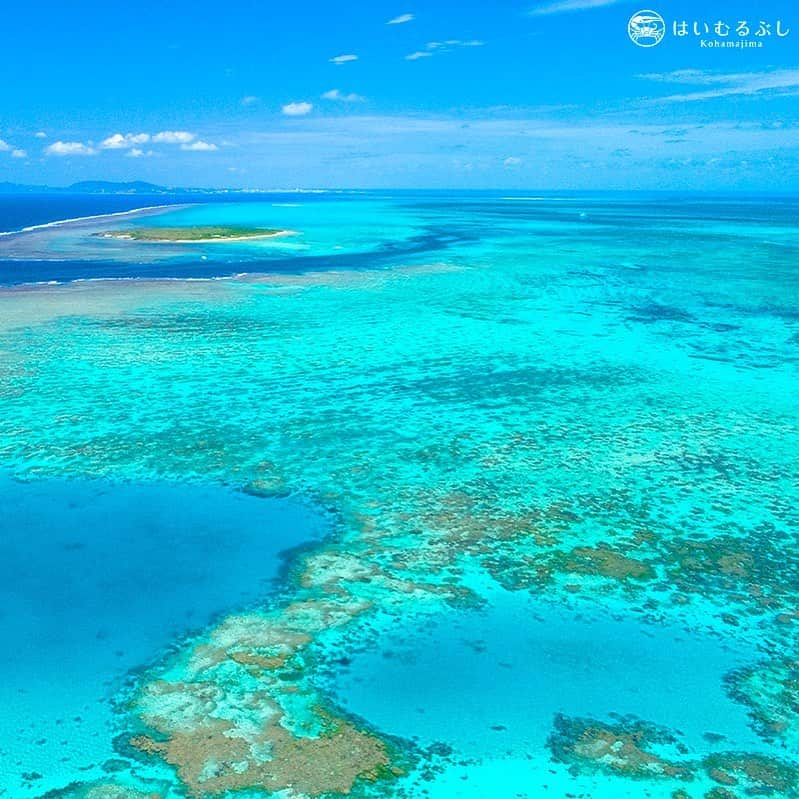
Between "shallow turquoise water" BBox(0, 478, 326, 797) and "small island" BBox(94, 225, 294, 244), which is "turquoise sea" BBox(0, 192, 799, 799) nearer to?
"shallow turquoise water" BBox(0, 478, 326, 797)

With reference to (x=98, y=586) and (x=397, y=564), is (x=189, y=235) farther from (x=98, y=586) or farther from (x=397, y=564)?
(x=397, y=564)

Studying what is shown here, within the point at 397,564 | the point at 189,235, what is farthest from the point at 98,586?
the point at 189,235

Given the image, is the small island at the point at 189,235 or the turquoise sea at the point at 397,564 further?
the small island at the point at 189,235

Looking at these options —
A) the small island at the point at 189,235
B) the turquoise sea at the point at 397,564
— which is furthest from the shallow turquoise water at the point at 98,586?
the small island at the point at 189,235

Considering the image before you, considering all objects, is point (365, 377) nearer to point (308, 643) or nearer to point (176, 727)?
point (308, 643)

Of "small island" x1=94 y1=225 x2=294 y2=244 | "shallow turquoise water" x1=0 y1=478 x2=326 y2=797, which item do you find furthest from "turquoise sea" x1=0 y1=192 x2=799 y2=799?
"small island" x1=94 y1=225 x2=294 y2=244

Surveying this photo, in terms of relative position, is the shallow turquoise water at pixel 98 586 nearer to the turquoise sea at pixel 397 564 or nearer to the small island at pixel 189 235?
the turquoise sea at pixel 397 564

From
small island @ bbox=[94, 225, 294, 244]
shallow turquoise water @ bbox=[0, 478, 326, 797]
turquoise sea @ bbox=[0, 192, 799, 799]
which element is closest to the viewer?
turquoise sea @ bbox=[0, 192, 799, 799]

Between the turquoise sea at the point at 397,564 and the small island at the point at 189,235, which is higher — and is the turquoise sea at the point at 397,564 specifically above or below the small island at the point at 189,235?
below
